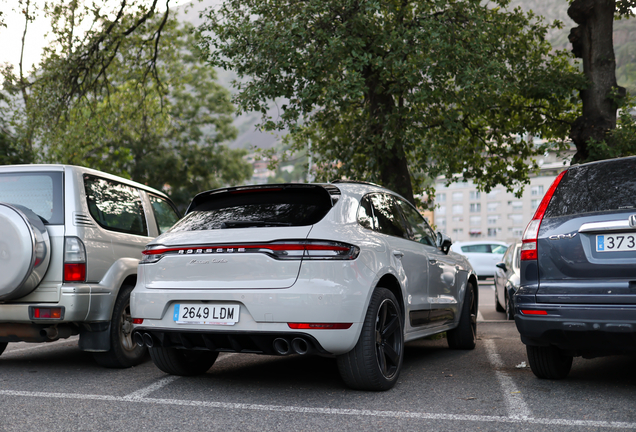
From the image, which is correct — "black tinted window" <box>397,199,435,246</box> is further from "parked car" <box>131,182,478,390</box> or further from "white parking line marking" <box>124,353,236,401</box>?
"white parking line marking" <box>124,353,236,401</box>

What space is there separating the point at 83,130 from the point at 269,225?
Result: 11367 millimetres

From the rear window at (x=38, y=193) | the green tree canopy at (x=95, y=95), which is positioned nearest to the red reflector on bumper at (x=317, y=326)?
the rear window at (x=38, y=193)

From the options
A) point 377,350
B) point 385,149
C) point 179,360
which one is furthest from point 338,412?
point 385,149

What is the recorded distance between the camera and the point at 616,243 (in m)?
4.16

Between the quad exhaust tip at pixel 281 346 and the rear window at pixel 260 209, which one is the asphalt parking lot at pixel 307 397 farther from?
the rear window at pixel 260 209

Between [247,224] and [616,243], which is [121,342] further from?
[616,243]

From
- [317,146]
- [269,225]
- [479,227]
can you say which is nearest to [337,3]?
[317,146]

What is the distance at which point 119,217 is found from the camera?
6.18 meters

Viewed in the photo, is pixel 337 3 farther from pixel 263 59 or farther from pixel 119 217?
pixel 119 217

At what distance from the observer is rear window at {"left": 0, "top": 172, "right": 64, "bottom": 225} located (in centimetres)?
538

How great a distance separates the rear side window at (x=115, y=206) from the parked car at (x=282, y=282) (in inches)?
45.4

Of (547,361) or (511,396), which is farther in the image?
(547,361)

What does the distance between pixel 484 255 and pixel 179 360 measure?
72.1 ft

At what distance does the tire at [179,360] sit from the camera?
17.0ft
